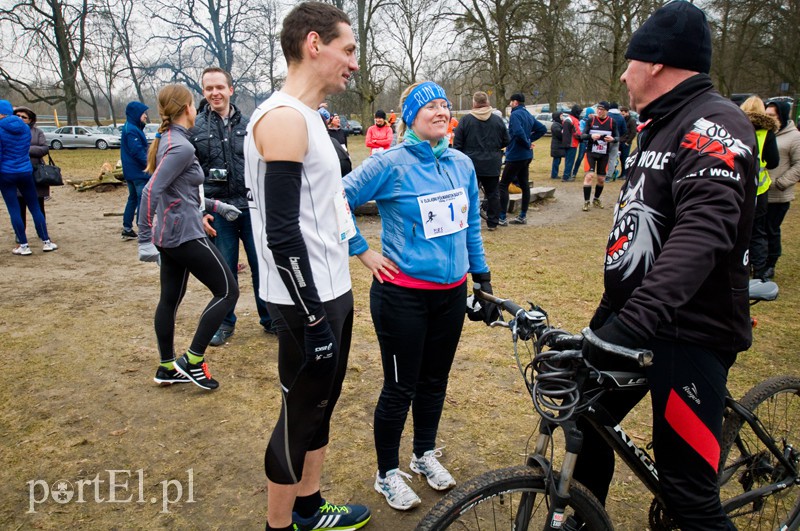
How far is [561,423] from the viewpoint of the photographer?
68.2 inches

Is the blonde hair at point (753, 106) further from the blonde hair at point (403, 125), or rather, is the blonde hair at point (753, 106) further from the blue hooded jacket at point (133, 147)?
the blue hooded jacket at point (133, 147)

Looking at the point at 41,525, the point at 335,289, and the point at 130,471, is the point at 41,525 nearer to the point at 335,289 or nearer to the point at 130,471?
the point at 130,471

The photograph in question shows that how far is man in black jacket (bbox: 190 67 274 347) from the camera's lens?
4.23 meters

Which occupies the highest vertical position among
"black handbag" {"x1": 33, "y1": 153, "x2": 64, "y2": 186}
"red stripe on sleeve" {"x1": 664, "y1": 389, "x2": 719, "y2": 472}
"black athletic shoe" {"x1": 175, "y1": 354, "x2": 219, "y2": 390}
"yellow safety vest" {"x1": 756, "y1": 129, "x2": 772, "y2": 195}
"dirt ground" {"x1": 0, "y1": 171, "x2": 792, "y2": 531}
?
"yellow safety vest" {"x1": 756, "y1": 129, "x2": 772, "y2": 195}

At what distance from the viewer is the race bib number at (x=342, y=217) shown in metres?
2.09

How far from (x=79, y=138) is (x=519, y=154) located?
28.6 meters

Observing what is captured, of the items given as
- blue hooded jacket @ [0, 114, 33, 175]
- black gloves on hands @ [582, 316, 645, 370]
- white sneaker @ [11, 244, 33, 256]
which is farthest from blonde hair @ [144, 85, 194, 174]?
white sneaker @ [11, 244, 33, 256]

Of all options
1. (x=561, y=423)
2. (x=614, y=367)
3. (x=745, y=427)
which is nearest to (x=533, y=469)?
(x=561, y=423)

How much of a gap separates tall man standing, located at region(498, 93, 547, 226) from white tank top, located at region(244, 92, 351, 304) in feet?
24.8

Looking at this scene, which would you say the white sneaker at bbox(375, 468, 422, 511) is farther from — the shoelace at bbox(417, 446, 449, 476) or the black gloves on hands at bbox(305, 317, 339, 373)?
the black gloves on hands at bbox(305, 317, 339, 373)

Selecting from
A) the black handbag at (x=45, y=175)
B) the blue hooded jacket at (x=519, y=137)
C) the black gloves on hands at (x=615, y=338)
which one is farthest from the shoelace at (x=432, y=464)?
the black handbag at (x=45, y=175)

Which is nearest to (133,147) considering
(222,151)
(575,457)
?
(222,151)

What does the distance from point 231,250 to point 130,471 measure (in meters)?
2.04

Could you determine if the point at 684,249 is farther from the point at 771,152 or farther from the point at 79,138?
the point at 79,138
